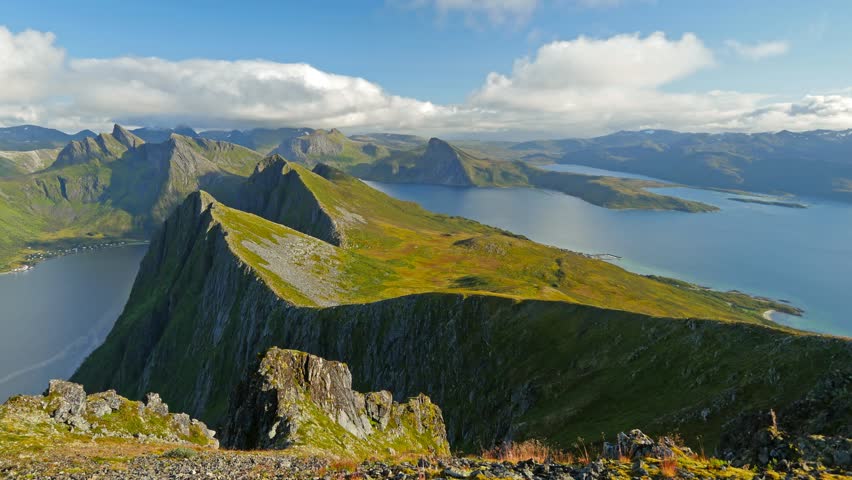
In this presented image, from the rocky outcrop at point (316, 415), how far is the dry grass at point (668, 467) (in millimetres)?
22836

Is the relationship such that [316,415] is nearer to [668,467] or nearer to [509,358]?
[668,467]

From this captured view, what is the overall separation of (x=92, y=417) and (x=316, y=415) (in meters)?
19.0

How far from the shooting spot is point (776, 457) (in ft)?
47.4

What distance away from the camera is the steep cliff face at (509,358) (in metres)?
33.6

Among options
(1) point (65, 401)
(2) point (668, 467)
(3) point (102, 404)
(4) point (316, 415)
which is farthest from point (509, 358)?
(1) point (65, 401)

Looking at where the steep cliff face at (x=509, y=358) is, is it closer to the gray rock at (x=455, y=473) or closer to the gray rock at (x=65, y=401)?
the gray rock at (x=65, y=401)

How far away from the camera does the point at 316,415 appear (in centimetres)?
3681

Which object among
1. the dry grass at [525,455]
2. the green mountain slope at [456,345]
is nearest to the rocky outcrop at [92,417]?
the green mountain slope at [456,345]

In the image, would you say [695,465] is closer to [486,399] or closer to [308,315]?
[486,399]

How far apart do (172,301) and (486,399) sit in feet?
500

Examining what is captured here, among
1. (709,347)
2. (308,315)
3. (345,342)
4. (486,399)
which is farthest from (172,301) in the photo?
(709,347)

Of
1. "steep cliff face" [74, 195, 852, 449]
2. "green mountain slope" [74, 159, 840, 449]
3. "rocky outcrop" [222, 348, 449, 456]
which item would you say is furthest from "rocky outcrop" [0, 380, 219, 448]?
"green mountain slope" [74, 159, 840, 449]

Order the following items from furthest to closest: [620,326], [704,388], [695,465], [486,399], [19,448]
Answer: [486,399] → [620,326] → [704,388] → [19,448] → [695,465]

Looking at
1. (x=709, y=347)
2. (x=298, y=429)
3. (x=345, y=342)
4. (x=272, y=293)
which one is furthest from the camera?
(x=272, y=293)
